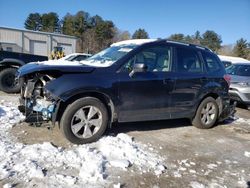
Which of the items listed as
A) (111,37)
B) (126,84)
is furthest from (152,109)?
(111,37)

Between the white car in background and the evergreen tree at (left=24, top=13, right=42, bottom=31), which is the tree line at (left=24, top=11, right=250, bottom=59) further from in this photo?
the white car in background

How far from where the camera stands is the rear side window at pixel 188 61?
640 centimetres

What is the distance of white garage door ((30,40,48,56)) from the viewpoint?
43.6m

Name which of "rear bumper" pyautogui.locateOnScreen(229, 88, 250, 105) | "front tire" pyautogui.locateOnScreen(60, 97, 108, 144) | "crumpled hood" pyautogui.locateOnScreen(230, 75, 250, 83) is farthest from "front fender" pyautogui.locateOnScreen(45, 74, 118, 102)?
"crumpled hood" pyautogui.locateOnScreen(230, 75, 250, 83)

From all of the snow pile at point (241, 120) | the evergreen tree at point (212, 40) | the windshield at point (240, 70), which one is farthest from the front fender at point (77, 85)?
the evergreen tree at point (212, 40)

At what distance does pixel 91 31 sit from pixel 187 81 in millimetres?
58156

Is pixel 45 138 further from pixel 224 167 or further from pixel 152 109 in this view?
pixel 224 167

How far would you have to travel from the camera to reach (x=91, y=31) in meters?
62.6

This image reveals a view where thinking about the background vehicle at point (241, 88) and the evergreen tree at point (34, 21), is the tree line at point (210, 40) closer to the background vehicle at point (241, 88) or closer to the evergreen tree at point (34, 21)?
the evergreen tree at point (34, 21)

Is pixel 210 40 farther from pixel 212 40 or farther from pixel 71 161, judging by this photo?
pixel 71 161

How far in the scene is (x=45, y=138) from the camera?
5.46 metres

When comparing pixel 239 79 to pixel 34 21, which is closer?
pixel 239 79

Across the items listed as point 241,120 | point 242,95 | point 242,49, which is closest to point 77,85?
point 241,120

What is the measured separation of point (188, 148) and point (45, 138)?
2.64 m
